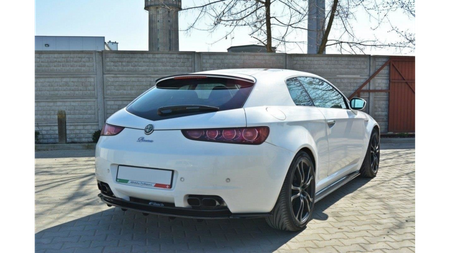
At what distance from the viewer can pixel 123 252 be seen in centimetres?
354

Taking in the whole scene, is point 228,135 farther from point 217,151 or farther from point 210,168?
point 210,168

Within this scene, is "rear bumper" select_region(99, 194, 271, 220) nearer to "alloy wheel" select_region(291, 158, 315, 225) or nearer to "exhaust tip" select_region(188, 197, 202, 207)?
"exhaust tip" select_region(188, 197, 202, 207)

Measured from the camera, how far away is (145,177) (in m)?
3.54

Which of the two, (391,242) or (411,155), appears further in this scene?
(411,155)

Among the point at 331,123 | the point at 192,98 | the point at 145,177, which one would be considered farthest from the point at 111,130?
the point at 331,123

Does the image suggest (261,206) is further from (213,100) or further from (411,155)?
(411,155)

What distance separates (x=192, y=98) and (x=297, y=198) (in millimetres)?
1372

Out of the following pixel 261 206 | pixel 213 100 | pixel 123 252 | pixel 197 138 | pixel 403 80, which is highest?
pixel 403 80

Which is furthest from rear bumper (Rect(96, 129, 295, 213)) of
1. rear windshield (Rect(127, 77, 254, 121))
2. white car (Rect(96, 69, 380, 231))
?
rear windshield (Rect(127, 77, 254, 121))

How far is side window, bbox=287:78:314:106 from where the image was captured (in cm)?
436

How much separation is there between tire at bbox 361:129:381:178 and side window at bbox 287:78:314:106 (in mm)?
2160
